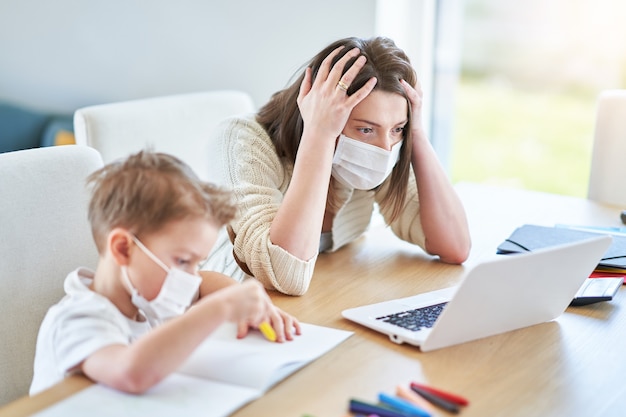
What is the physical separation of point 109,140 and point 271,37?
1072 millimetres

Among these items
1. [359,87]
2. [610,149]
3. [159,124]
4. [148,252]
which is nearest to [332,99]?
[359,87]

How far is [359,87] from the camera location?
60.1 inches

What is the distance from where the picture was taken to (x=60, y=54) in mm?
2338

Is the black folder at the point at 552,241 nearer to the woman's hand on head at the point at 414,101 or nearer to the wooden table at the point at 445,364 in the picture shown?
the wooden table at the point at 445,364

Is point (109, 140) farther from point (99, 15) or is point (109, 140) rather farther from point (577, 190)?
point (577, 190)

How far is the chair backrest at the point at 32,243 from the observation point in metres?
1.30

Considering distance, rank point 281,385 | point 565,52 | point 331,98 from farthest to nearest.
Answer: point 565,52 < point 331,98 < point 281,385

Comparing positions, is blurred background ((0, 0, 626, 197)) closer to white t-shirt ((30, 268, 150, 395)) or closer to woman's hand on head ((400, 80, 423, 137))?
woman's hand on head ((400, 80, 423, 137))

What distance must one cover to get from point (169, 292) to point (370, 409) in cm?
31

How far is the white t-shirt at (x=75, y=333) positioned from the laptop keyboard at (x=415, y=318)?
1.30ft

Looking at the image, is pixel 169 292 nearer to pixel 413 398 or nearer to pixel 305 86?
pixel 413 398

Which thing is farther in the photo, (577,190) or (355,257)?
(577,190)

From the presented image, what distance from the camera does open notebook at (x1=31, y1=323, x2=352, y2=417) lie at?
93 cm

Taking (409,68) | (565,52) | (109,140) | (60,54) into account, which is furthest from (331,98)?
(565,52)
